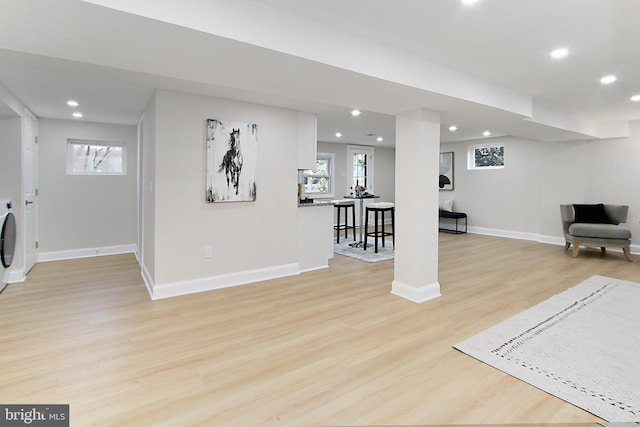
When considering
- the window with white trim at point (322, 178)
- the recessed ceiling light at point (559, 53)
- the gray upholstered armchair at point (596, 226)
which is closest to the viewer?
the recessed ceiling light at point (559, 53)

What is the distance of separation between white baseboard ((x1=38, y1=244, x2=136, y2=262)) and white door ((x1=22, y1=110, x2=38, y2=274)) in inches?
6.9

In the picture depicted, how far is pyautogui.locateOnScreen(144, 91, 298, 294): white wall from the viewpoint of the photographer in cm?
336

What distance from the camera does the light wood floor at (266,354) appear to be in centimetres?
172

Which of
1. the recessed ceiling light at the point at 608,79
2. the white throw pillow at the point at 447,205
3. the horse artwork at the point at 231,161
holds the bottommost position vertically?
the white throw pillow at the point at 447,205

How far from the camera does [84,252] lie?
511 centimetres

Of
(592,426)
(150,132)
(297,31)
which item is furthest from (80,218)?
(592,426)

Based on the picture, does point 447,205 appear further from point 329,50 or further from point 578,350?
point 329,50

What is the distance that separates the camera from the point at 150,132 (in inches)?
143

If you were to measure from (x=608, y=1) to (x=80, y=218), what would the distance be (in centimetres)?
643

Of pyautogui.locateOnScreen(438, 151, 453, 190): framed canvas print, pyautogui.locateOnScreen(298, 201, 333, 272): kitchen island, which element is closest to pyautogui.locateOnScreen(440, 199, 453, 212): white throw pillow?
pyautogui.locateOnScreen(438, 151, 453, 190): framed canvas print

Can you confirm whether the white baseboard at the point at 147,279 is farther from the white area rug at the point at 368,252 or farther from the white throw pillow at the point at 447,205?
the white throw pillow at the point at 447,205

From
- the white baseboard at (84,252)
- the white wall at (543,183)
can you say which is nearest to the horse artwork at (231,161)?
the white baseboard at (84,252)

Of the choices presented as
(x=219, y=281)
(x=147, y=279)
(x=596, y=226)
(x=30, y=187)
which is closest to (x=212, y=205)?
(x=219, y=281)

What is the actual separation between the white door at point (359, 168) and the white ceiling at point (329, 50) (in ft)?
15.9
